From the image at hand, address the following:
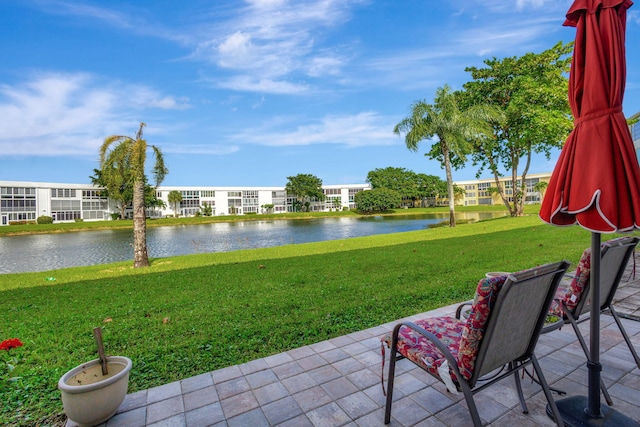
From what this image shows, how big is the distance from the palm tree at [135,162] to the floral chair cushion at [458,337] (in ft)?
28.5

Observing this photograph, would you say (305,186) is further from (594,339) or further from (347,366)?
(594,339)

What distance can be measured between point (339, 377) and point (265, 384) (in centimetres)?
56

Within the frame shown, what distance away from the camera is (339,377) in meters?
2.39

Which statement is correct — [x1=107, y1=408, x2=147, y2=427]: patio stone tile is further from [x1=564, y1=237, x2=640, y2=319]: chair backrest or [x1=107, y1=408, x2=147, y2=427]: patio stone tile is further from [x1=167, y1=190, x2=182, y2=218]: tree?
[x1=167, y1=190, x2=182, y2=218]: tree

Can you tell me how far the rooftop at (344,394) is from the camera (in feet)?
6.32

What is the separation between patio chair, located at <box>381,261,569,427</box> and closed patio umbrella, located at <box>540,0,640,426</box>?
34 centimetres

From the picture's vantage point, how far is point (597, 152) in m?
1.62

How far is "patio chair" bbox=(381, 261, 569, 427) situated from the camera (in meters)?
1.41

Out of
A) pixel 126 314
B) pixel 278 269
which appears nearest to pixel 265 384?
pixel 126 314

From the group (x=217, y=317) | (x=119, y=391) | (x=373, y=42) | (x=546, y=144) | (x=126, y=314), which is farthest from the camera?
(x=546, y=144)

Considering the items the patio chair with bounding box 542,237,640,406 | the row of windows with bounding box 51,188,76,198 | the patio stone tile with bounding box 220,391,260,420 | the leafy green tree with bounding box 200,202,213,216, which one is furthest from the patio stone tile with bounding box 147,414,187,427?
the leafy green tree with bounding box 200,202,213,216

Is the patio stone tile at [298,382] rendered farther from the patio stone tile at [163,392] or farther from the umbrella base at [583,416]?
the umbrella base at [583,416]

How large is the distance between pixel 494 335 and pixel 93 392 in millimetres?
2264

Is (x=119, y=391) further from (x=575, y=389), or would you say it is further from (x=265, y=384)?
(x=575, y=389)
